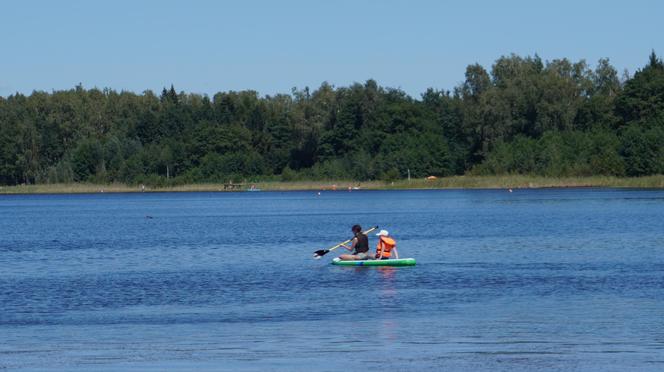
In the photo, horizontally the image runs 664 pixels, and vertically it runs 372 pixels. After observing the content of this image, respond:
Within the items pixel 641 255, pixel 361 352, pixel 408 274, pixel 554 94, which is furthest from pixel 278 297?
pixel 554 94

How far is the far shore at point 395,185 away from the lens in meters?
124

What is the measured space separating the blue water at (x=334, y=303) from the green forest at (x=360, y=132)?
71848 millimetres

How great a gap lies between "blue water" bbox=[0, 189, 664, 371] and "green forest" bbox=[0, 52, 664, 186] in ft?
236

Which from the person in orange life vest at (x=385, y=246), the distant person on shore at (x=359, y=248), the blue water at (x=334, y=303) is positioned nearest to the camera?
the blue water at (x=334, y=303)

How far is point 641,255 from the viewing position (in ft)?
135

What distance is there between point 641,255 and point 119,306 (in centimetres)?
2064

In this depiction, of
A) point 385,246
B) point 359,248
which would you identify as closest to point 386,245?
point 385,246

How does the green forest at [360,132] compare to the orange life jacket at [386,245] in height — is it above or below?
above

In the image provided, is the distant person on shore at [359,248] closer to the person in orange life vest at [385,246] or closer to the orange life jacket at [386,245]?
the person in orange life vest at [385,246]

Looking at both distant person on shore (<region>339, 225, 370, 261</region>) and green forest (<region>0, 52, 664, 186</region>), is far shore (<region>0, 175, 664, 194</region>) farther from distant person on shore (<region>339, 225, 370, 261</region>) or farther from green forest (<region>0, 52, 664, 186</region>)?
distant person on shore (<region>339, 225, 370, 261</region>)

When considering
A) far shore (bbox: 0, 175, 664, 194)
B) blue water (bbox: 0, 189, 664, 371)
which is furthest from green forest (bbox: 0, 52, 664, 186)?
blue water (bbox: 0, 189, 664, 371)

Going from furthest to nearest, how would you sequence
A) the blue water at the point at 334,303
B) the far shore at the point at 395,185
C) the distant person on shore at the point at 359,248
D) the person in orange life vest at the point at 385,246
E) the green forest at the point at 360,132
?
the green forest at the point at 360,132 → the far shore at the point at 395,185 → the distant person on shore at the point at 359,248 → the person in orange life vest at the point at 385,246 → the blue water at the point at 334,303

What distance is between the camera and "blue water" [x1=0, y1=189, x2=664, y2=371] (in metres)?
20.1

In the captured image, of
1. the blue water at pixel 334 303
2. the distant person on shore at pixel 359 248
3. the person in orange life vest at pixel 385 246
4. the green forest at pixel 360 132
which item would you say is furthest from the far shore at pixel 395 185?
the person in orange life vest at pixel 385 246
